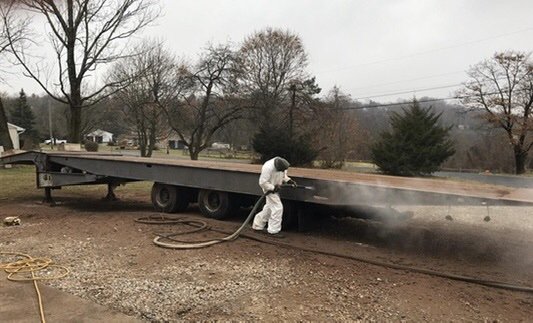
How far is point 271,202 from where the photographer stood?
734 centimetres

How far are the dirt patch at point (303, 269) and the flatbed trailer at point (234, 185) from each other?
64cm

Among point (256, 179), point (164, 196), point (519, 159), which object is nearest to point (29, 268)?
point (256, 179)

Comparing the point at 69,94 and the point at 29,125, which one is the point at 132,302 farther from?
the point at 29,125

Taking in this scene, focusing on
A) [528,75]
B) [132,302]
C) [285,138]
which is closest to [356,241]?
[132,302]

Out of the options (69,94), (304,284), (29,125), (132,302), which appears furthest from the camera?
(29,125)

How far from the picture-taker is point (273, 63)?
40.4 meters

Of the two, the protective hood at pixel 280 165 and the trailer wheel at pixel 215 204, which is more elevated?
the protective hood at pixel 280 165

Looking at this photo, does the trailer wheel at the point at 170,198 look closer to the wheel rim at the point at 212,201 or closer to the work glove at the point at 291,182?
the wheel rim at the point at 212,201

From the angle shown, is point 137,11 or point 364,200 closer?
point 364,200

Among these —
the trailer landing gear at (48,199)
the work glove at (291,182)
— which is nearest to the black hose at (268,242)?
the work glove at (291,182)

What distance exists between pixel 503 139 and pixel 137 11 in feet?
112

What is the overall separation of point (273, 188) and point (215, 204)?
88.0 inches

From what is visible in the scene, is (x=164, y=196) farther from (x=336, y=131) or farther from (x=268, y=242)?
(x=336, y=131)

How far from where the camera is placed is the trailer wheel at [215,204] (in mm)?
8711
